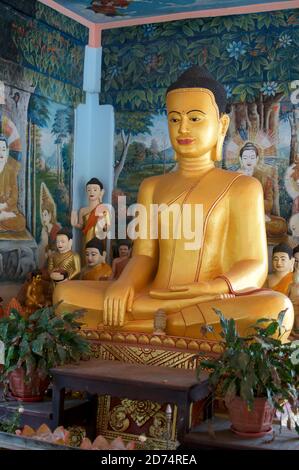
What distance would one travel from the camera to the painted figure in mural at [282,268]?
18.5 ft

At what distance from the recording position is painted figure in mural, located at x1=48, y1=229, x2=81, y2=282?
6.05 m

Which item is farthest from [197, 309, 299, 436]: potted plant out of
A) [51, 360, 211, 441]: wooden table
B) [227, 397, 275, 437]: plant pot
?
[51, 360, 211, 441]: wooden table

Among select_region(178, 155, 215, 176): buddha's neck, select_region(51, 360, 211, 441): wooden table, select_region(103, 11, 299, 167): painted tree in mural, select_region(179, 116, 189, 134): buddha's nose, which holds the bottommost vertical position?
select_region(51, 360, 211, 441): wooden table

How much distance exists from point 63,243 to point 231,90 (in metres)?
2.02

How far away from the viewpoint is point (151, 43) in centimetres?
668

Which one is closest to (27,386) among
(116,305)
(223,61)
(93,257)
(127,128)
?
(116,305)

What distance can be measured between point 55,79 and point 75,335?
10.4 ft

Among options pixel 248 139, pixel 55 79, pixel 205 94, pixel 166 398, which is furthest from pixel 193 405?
pixel 55 79

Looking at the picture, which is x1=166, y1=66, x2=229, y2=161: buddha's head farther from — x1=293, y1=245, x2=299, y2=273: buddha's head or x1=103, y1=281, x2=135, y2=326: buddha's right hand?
x1=293, y1=245, x2=299, y2=273: buddha's head

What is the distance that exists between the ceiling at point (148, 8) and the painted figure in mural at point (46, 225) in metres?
1.64

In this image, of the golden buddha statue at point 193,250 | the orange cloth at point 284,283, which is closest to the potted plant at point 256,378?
the golden buddha statue at point 193,250

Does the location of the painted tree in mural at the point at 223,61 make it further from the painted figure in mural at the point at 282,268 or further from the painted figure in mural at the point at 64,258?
the painted figure in mural at the point at 64,258

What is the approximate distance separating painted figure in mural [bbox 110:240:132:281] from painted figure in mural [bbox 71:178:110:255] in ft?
0.87

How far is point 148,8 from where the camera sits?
6.39 meters
